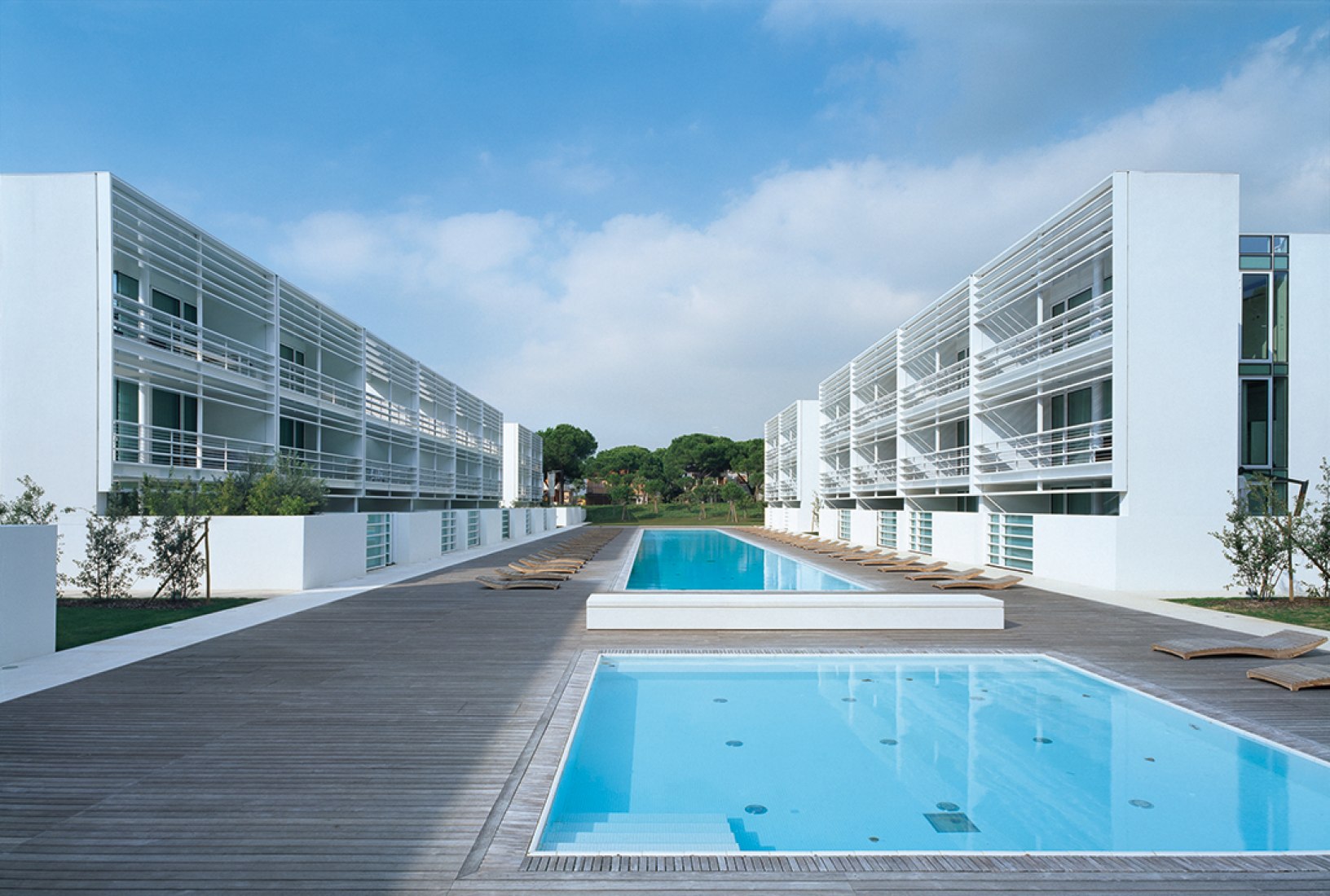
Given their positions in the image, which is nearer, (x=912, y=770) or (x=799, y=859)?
(x=799, y=859)

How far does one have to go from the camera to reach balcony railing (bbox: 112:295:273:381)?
1300cm

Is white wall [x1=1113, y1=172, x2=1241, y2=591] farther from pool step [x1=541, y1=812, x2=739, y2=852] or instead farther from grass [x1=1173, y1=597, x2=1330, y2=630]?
pool step [x1=541, y1=812, x2=739, y2=852]

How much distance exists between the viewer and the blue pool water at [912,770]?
13.2 ft

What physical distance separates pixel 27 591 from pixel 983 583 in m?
13.7

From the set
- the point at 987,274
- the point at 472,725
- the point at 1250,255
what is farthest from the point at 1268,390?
the point at 472,725

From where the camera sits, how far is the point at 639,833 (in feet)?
13.0

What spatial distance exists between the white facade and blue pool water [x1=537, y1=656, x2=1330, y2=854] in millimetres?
Answer: 28389

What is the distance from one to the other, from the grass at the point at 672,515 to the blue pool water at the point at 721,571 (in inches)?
880

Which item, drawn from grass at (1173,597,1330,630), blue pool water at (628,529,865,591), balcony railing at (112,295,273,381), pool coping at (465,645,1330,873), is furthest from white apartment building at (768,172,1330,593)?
balcony railing at (112,295,273,381)

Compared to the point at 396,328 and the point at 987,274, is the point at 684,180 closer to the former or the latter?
the point at 987,274

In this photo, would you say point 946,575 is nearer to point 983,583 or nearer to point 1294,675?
point 983,583

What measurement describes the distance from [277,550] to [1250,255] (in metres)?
19.4

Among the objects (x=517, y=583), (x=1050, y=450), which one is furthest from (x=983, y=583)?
(x=517, y=583)

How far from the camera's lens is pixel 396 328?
103 ft
